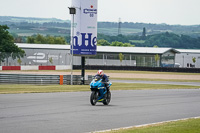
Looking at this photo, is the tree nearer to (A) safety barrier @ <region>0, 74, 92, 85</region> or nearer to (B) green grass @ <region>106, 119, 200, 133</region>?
(A) safety barrier @ <region>0, 74, 92, 85</region>

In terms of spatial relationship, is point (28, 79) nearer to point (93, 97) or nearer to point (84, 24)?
point (84, 24)

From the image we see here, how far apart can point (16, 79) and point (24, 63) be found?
35.9m

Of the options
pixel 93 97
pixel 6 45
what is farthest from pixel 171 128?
pixel 6 45

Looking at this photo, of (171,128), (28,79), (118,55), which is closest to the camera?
(171,128)

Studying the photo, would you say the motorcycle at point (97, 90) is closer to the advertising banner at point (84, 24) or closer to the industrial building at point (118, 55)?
the advertising banner at point (84, 24)

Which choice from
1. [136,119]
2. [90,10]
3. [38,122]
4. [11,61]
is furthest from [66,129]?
[11,61]

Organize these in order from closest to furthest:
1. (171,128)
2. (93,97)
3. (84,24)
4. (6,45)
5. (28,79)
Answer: (171,128)
(93,97)
(84,24)
(28,79)
(6,45)

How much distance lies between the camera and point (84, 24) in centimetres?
3653

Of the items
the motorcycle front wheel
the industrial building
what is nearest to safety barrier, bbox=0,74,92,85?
the motorcycle front wheel

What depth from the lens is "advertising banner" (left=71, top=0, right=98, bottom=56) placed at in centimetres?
3631

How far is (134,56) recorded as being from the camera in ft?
305

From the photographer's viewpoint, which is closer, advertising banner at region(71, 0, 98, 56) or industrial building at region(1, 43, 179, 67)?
advertising banner at region(71, 0, 98, 56)

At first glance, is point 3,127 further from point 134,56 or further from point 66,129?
point 134,56

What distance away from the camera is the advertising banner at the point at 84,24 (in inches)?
1430
